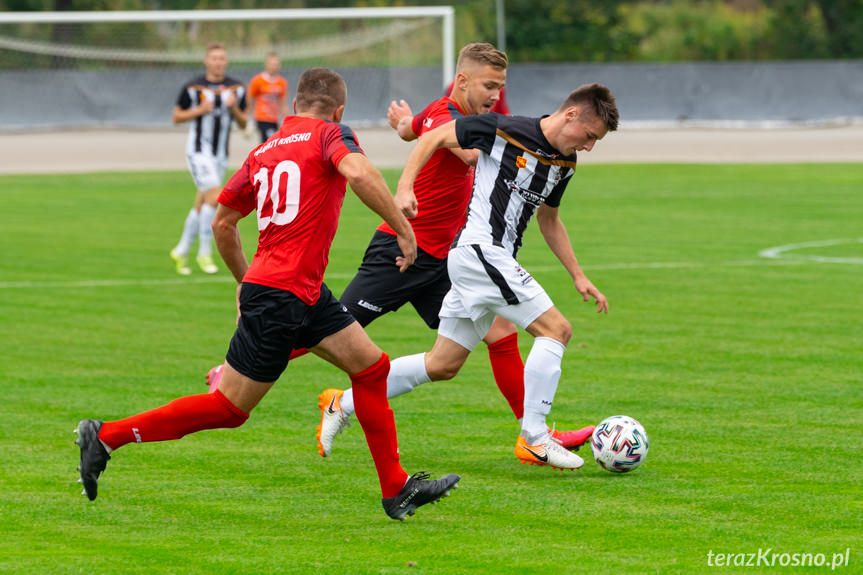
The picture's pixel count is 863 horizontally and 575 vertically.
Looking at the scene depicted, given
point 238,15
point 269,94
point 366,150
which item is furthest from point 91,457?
point 366,150

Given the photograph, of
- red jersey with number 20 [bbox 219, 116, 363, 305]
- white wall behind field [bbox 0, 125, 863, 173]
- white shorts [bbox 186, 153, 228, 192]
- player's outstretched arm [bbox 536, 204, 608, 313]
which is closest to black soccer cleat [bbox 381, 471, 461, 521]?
red jersey with number 20 [bbox 219, 116, 363, 305]

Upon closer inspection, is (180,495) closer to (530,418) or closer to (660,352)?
(530,418)

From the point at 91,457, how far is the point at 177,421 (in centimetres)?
42

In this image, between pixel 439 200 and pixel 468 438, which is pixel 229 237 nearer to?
pixel 439 200

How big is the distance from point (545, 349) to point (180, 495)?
6.53ft

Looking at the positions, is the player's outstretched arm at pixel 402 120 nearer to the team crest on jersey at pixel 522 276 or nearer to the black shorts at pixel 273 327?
the team crest on jersey at pixel 522 276

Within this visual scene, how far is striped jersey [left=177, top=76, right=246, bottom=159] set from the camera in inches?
621

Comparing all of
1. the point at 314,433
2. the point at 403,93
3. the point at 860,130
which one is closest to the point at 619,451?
the point at 314,433

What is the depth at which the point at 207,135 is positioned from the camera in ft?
51.8

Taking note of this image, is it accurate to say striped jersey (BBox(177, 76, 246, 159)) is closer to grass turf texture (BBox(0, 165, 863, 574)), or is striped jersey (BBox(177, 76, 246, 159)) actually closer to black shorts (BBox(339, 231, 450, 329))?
grass turf texture (BBox(0, 165, 863, 574))

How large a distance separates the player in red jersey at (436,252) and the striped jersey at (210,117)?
27.3ft

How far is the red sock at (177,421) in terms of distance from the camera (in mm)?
5938

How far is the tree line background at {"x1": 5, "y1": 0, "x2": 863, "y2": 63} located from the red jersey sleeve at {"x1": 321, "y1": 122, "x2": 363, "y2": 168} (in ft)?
Answer: 158

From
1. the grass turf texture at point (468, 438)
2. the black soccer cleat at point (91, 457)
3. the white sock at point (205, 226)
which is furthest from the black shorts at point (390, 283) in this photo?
the white sock at point (205, 226)
